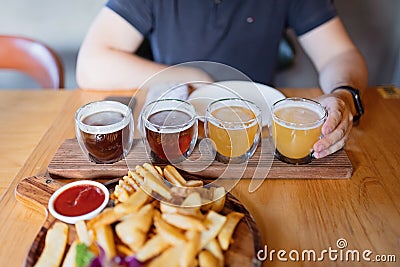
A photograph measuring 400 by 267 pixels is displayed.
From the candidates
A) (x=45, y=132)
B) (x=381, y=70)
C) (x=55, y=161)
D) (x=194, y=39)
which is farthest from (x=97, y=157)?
(x=381, y=70)

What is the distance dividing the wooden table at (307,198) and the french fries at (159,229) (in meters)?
0.10

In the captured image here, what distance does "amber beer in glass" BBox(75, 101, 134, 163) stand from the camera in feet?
3.06

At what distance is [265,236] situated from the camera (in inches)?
32.3

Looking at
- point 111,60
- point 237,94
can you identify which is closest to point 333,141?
point 237,94

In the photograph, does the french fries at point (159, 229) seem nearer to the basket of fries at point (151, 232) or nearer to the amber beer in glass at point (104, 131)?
the basket of fries at point (151, 232)

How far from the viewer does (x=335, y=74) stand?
4.32ft

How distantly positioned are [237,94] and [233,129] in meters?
0.28

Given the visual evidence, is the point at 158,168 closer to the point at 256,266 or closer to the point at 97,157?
the point at 97,157

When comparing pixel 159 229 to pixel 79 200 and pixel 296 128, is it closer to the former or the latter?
pixel 79 200

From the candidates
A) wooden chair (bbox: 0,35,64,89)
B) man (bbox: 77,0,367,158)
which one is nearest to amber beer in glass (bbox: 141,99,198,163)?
man (bbox: 77,0,367,158)

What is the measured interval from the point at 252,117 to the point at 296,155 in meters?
0.13

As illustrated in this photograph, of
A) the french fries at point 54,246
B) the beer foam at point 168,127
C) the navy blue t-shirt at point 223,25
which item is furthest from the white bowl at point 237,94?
the french fries at point 54,246

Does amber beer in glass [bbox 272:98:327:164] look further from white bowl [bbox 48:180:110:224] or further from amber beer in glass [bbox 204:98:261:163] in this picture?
white bowl [bbox 48:180:110:224]

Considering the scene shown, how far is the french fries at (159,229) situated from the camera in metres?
0.68
